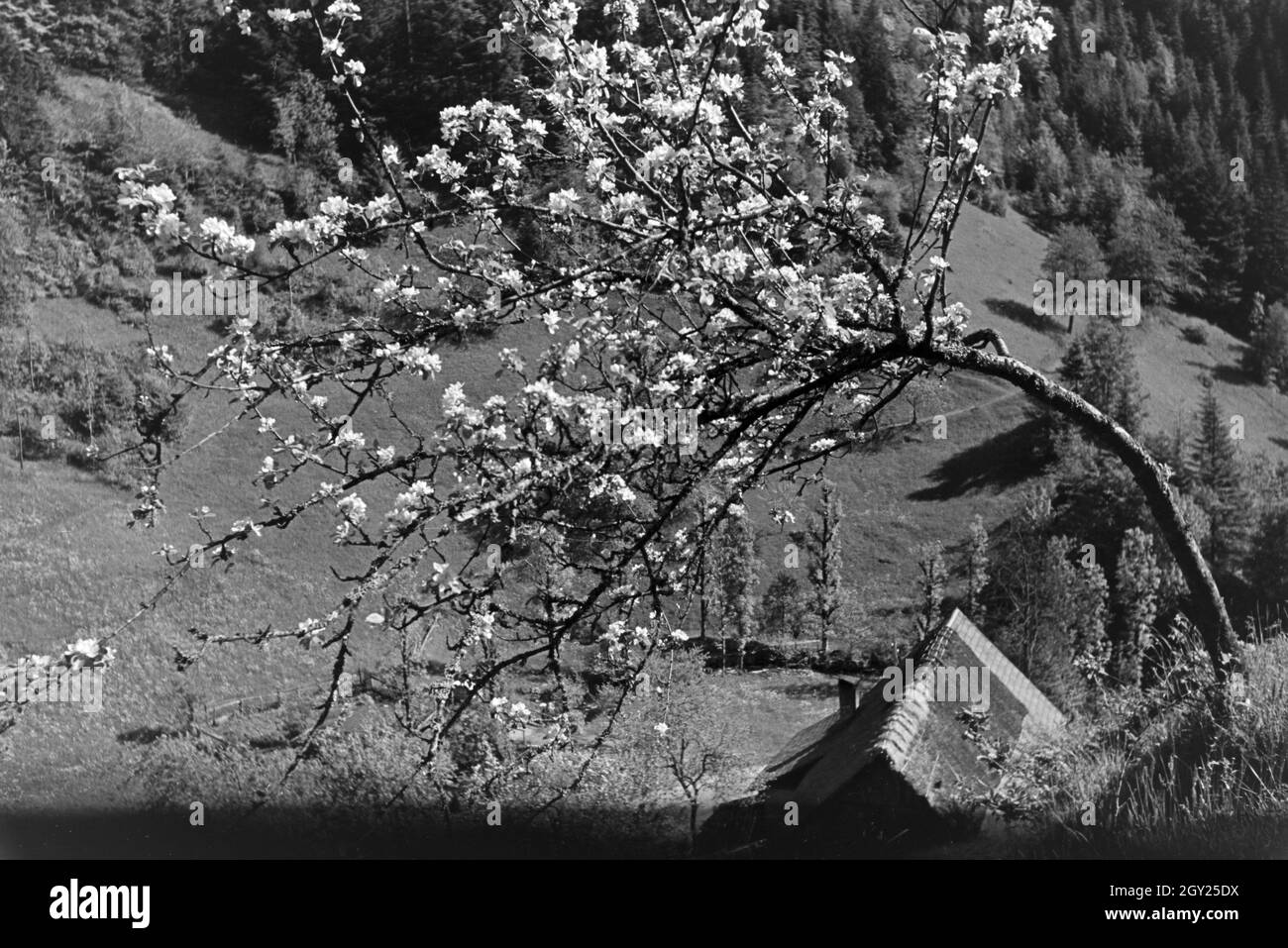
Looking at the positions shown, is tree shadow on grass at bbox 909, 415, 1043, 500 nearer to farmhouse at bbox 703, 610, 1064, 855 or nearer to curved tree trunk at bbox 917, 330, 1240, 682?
farmhouse at bbox 703, 610, 1064, 855

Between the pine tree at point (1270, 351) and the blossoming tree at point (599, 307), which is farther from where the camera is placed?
the pine tree at point (1270, 351)

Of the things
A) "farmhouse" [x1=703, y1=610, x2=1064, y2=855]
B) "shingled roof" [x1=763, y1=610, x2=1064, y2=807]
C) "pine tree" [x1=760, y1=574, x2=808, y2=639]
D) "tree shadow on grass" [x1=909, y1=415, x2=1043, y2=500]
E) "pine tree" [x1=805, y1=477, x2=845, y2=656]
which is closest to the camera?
"farmhouse" [x1=703, y1=610, x2=1064, y2=855]

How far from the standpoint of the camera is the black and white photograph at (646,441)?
12.0ft

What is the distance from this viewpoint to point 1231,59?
6275 cm

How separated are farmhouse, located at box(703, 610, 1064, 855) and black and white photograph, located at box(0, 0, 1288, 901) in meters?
0.05

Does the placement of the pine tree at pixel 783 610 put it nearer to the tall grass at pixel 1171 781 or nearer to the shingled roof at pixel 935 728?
the shingled roof at pixel 935 728

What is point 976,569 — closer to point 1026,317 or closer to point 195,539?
point 195,539

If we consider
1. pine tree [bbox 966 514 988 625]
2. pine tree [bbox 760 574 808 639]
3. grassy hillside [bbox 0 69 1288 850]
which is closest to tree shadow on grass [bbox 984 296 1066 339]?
grassy hillside [bbox 0 69 1288 850]

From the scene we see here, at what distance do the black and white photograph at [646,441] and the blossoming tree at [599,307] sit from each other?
3cm

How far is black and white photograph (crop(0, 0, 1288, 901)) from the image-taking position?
3.66 m

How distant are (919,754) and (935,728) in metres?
0.44

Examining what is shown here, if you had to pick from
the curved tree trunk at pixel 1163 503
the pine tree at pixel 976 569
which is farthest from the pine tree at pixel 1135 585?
the curved tree trunk at pixel 1163 503

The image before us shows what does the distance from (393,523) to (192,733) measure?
81.0 feet

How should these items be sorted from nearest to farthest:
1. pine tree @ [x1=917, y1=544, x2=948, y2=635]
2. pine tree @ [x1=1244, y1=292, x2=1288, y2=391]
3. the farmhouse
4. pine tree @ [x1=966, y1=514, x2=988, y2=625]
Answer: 1. the farmhouse
2. pine tree @ [x1=917, y1=544, x2=948, y2=635]
3. pine tree @ [x1=966, y1=514, x2=988, y2=625]
4. pine tree @ [x1=1244, y1=292, x2=1288, y2=391]
